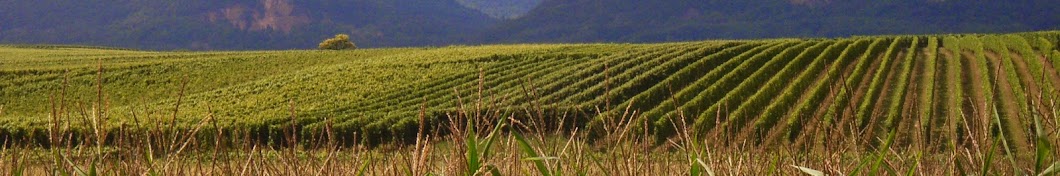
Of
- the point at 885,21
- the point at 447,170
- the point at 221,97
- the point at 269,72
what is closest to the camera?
the point at 447,170

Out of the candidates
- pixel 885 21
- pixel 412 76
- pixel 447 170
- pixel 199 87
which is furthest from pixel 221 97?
pixel 885 21

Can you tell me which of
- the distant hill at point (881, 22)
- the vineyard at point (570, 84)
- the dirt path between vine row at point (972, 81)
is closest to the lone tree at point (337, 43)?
the vineyard at point (570, 84)

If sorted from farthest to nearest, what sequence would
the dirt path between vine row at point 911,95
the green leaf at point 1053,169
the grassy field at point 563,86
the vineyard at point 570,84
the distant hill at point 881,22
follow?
the distant hill at point 881,22 < the vineyard at point 570,84 < the grassy field at point 563,86 < the dirt path between vine row at point 911,95 < the green leaf at point 1053,169

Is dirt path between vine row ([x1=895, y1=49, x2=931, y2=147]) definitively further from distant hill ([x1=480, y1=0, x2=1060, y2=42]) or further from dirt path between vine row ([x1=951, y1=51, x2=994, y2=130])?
distant hill ([x1=480, y1=0, x2=1060, y2=42])

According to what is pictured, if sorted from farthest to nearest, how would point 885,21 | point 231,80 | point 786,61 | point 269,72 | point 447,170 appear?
point 885,21
point 269,72
point 231,80
point 786,61
point 447,170

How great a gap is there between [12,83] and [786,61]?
33053 mm

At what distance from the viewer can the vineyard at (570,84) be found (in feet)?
82.6

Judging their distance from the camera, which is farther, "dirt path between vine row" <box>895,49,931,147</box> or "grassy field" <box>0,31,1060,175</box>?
"grassy field" <box>0,31,1060,175</box>

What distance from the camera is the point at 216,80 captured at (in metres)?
40.8

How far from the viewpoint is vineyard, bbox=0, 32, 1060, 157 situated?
25.2 m

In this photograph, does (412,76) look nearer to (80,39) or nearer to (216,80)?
(216,80)

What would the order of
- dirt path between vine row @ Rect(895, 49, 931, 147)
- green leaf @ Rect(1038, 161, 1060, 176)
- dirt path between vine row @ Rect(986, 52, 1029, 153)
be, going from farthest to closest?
dirt path between vine row @ Rect(895, 49, 931, 147), dirt path between vine row @ Rect(986, 52, 1029, 153), green leaf @ Rect(1038, 161, 1060, 176)

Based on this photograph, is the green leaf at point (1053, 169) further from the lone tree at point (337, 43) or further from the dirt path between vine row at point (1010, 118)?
the lone tree at point (337, 43)

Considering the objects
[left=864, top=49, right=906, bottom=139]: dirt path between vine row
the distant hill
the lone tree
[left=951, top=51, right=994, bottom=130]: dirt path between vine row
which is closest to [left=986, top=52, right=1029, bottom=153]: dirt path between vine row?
[left=951, top=51, right=994, bottom=130]: dirt path between vine row
